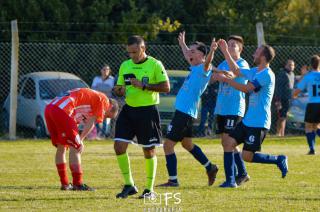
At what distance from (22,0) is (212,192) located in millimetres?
13718

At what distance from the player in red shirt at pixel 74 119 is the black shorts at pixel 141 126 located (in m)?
0.73

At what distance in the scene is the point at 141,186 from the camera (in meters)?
12.1

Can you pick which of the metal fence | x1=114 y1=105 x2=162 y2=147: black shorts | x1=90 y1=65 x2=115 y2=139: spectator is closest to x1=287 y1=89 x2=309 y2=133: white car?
the metal fence

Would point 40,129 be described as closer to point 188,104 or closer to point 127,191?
point 188,104

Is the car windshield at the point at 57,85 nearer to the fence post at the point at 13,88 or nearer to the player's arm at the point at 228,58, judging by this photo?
the fence post at the point at 13,88

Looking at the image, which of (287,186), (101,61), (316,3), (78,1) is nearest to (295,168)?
(287,186)

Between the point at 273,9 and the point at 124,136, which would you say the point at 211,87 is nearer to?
the point at 273,9

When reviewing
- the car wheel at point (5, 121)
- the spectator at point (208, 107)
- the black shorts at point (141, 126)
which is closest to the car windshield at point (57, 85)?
the car wheel at point (5, 121)

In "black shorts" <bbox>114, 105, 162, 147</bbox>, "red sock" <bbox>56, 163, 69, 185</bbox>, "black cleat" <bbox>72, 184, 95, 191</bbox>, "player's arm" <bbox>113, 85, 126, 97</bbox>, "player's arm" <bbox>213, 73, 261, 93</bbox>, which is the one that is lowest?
"black cleat" <bbox>72, 184, 95, 191</bbox>

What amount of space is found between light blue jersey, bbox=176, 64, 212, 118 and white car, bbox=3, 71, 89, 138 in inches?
369

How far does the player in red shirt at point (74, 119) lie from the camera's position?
11630mm

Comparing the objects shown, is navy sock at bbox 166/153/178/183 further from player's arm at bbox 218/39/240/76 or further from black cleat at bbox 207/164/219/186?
player's arm at bbox 218/39/240/76

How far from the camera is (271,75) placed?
1177 centimetres

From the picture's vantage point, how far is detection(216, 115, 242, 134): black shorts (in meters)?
12.6
